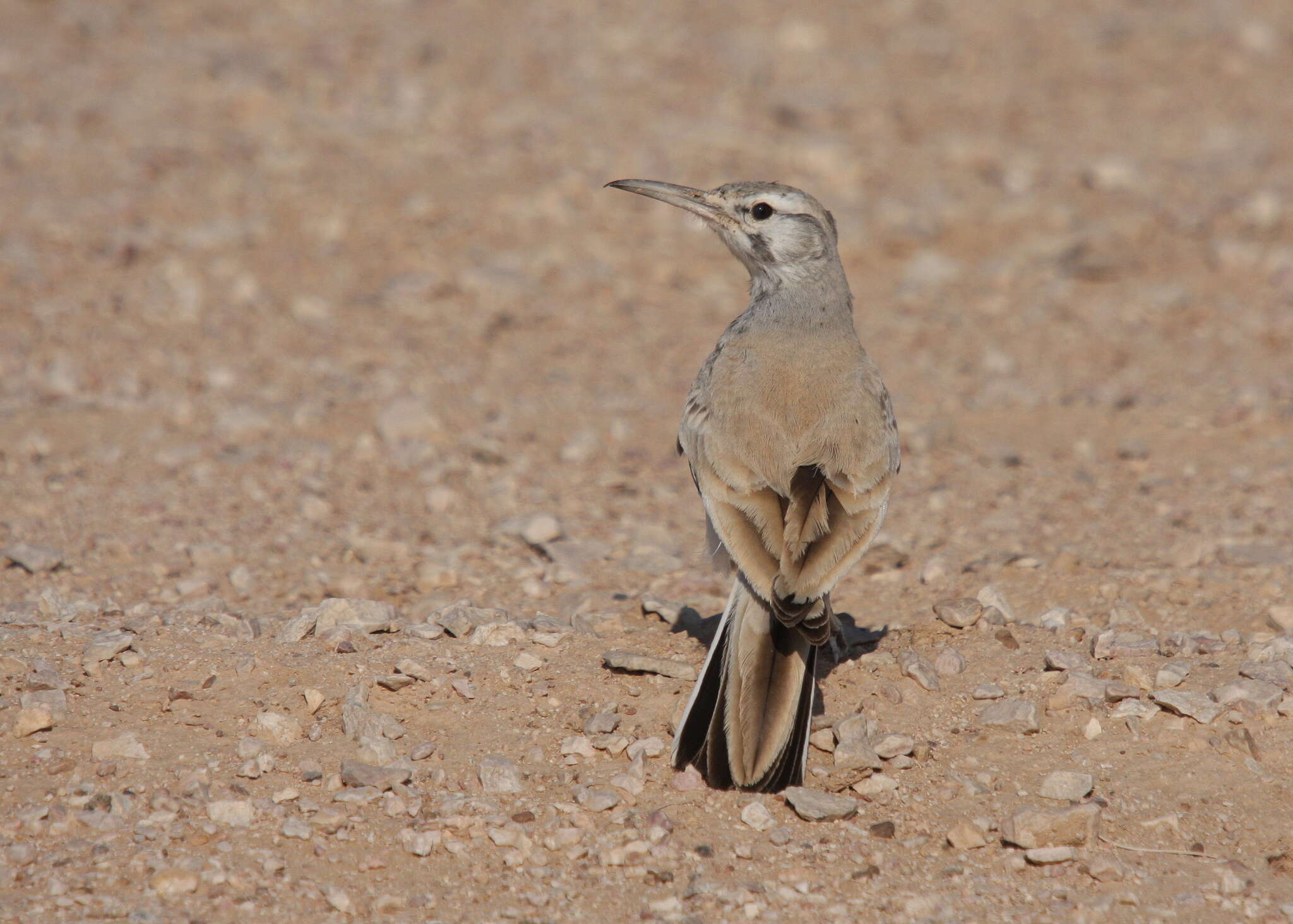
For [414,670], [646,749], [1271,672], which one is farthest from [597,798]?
[1271,672]

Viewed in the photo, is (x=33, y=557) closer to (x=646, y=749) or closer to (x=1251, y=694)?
(x=646, y=749)

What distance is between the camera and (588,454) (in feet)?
27.6

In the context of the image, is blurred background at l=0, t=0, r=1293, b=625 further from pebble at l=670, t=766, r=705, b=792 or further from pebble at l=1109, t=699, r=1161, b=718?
pebble at l=670, t=766, r=705, b=792

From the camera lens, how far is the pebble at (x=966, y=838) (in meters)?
4.46

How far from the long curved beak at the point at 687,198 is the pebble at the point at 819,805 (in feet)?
9.06

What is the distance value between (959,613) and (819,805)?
1.47 m

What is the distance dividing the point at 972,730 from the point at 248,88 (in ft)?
32.5

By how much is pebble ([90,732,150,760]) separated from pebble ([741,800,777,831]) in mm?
1955

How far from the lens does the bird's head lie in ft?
20.4

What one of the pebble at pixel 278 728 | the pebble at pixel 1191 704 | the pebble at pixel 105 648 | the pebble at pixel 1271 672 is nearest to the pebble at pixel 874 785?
the pebble at pixel 1191 704

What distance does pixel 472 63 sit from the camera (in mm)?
13531

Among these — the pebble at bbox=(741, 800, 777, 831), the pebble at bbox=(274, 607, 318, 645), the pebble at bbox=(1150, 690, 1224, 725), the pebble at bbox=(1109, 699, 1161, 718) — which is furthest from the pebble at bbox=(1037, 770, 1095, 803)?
the pebble at bbox=(274, 607, 318, 645)

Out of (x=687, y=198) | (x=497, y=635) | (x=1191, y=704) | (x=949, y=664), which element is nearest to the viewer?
(x=1191, y=704)

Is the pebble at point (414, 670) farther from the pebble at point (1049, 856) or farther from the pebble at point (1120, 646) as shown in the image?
the pebble at point (1120, 646)
